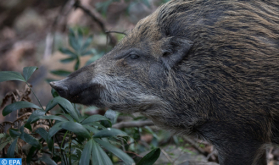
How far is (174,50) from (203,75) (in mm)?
404

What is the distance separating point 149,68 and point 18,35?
22.8 feet

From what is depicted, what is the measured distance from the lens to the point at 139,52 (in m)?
3.10

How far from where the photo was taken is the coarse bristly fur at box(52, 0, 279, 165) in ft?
8.67

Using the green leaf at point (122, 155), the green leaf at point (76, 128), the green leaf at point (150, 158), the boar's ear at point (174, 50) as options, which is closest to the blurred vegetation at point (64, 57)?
the green leaf at point (150, 158)

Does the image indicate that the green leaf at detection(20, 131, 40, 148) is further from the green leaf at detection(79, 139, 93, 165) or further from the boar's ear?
the boar's ear

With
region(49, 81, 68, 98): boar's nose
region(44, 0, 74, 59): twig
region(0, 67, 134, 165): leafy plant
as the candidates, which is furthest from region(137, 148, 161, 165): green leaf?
region(44, 0, 74, 59): twig

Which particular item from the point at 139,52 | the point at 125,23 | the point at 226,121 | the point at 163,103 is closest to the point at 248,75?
the point at 226,121

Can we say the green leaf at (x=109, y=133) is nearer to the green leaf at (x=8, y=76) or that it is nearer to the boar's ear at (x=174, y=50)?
the green leaf at (x=8, y=76)

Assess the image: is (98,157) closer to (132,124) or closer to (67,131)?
(67,131)

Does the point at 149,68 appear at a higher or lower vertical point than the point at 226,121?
higher

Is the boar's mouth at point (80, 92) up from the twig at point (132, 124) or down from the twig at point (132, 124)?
up

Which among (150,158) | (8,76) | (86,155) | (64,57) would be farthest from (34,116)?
(64,57)

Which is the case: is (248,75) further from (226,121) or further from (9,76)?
(9,76)

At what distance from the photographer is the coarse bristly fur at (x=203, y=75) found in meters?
2.64
